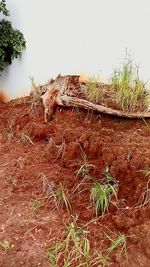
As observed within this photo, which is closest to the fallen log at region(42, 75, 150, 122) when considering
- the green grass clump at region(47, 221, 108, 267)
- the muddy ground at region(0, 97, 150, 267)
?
the muddy ground at region(0, 97, 150, 267)

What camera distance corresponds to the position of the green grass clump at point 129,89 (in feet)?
11.9

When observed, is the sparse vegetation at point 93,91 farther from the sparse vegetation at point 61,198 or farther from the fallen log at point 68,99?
the sparse vegetation at point 61,198

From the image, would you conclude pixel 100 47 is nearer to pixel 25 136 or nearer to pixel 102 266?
pixel 25 136

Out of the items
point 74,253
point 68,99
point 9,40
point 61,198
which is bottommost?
point 74,253

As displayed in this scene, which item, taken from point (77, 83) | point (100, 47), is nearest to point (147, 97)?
point (77, 83)

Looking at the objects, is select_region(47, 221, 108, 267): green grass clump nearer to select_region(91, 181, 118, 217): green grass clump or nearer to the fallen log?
select_region(91, 181, 118, 217): green grass clump

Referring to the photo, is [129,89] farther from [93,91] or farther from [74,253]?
[74,253]

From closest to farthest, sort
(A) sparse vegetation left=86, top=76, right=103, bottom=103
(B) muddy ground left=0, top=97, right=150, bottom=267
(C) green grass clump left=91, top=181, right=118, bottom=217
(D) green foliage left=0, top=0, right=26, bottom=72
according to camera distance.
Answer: (B) muddy ground left=0, top=97, right=150, bottom=267
(C) green grass clump left=91, top=181, right=118, bottom=217
(A) sparse vegetation left=86, top=76, right=103, bottom=103
(D) green foliage left=0, top=0, right=26, bottom=72

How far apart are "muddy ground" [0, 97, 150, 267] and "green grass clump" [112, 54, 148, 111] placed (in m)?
0.15

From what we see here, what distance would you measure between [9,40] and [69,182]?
7.93ft

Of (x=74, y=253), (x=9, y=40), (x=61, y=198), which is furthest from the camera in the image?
(x=9, y=40)

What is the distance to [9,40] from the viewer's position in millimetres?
4867

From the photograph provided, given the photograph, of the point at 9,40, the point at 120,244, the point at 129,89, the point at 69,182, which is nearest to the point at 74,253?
the point at 120,244

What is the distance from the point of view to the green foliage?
15.9 ft
